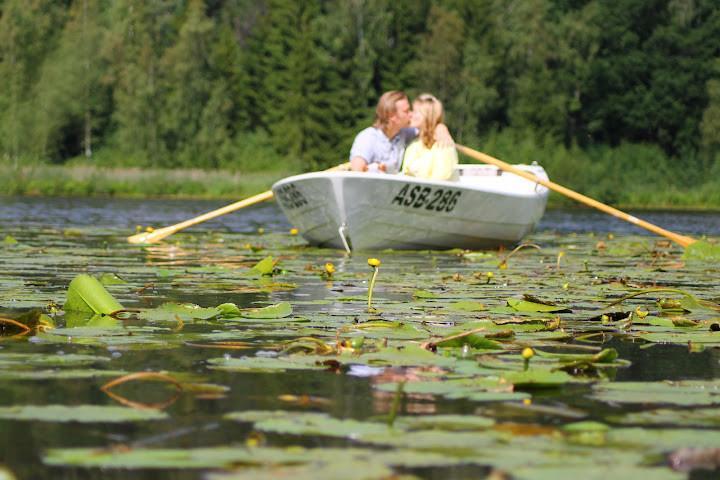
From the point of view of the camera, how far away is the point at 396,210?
35.1 ft

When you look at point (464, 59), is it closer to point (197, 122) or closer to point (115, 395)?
point (197, 122)

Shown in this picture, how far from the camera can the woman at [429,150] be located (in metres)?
10.8

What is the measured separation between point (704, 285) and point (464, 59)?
137 ft

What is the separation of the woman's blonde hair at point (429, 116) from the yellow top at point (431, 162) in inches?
2.9

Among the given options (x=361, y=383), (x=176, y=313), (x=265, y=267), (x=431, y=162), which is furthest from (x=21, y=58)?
(x=361, y=383)

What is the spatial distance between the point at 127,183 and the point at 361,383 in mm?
34003

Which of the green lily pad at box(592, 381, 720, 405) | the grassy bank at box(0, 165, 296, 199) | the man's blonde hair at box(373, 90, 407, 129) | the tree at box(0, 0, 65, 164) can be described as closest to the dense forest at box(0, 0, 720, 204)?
the tree at box(0, 0, 65, 164)

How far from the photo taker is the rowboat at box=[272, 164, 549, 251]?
1042cm

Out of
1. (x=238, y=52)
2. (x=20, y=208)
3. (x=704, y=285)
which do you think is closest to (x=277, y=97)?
(x=238, y=52)

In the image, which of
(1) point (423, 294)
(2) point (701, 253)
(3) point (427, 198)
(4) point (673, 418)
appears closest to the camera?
(4) point (673, 418)

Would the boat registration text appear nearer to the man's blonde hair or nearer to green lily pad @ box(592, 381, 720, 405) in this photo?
the man's blonde hair

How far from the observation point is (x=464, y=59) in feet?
160

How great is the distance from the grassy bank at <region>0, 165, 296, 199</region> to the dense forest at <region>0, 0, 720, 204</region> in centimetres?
804

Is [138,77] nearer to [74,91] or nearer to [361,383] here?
[74,91]
